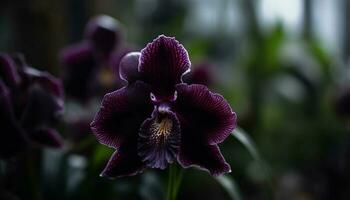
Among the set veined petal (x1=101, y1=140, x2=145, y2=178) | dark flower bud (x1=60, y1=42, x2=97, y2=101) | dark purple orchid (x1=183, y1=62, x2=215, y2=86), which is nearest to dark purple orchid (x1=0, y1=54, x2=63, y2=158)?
veined petal (x1=101, y1=140, x2=145, y2=178)

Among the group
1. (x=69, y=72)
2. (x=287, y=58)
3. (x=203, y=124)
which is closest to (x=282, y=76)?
(x=287, y=58)

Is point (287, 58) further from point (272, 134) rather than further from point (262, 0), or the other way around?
point (262, 0)

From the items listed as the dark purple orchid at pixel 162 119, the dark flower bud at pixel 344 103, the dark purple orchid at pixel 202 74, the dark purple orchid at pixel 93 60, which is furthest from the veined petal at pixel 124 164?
the dark flower bud at pixel 344 103

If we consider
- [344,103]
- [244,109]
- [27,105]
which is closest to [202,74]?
[344,103]

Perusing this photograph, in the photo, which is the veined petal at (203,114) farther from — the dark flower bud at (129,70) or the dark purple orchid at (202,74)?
the dark purple orchid at (202,74)

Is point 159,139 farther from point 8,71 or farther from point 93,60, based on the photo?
point 93,60
